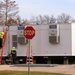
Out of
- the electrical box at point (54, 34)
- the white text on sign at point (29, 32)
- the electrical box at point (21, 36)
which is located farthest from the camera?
the electrical box at point (21, 36)

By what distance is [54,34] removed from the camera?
31.2 meters

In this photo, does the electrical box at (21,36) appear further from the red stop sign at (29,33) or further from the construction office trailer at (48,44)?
the red stop sign at (29,33)

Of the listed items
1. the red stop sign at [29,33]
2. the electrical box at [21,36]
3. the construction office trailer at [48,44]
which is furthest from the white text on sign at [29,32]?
the electrical box at [21,36]

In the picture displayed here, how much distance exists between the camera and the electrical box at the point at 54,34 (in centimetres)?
3109

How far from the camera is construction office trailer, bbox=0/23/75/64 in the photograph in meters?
31.2

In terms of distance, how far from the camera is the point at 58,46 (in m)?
31.4

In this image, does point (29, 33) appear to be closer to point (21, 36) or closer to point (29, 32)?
point (29, 32)

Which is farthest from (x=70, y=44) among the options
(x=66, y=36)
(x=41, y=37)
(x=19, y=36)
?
(x=19, y=36)

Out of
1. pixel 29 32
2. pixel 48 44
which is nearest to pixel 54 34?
pixel 48 44

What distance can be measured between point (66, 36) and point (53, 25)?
1.59m

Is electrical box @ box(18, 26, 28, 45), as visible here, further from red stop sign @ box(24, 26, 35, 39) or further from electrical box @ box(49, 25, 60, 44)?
red stop sign @ box(24, 26, 35, 39)

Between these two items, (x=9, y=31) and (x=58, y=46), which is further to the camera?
(x=9, y=31)

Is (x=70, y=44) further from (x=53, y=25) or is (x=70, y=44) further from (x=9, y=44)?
(x=9, y=44)

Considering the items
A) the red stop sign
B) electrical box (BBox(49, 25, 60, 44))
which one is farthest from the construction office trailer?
the red stop sign
